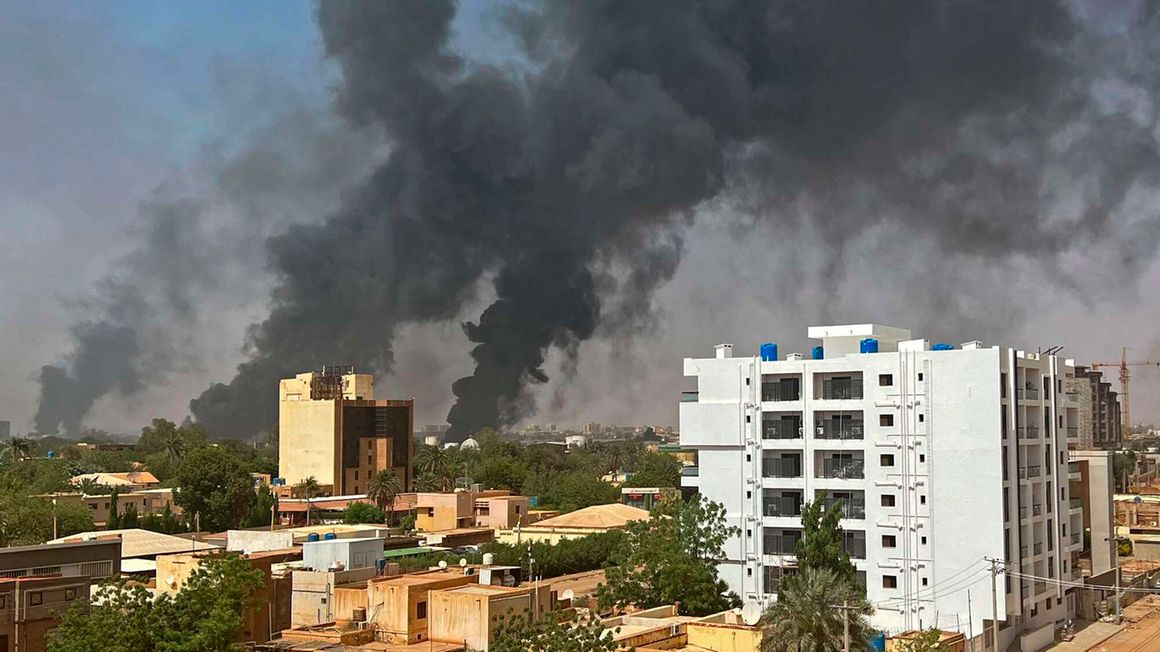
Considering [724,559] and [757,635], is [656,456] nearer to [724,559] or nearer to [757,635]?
[724,559]

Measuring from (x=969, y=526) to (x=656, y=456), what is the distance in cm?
11075

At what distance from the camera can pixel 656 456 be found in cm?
15988

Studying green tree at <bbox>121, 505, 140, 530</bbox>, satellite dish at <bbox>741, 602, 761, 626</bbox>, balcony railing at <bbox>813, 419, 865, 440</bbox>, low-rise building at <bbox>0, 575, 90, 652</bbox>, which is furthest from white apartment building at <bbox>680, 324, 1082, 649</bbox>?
green tree at <bbox>121, 505, 140, 530</bbox>

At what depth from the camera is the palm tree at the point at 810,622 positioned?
34156mm

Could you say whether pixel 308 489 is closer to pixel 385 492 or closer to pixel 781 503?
pixel 385 492

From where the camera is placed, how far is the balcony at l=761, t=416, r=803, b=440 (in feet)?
178

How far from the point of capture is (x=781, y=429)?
54.5 meters

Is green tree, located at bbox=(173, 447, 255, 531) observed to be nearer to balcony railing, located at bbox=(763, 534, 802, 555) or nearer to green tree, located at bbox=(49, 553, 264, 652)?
balcony railing, located at bbox=(763, 534, 802, 555)

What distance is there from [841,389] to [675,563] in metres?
11.4

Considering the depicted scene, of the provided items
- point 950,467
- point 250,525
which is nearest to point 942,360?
point 950,467

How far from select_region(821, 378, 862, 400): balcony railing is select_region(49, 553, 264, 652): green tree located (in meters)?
29.6

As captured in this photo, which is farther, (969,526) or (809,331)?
(809,331)

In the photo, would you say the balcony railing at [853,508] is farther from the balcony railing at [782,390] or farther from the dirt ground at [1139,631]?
the dirt ground at [1139,631]

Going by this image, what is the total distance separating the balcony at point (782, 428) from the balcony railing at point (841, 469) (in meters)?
1.80
